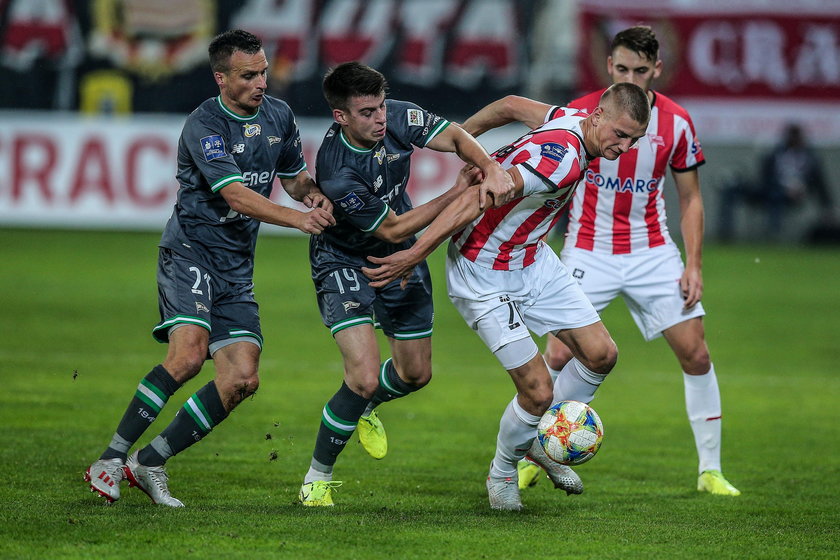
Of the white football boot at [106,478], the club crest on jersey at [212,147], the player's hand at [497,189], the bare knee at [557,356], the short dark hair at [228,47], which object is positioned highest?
the short dark hair at [228,47]

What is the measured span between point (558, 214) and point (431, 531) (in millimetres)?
1996

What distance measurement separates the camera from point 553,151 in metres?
6.39

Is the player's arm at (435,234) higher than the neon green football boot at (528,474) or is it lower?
higher

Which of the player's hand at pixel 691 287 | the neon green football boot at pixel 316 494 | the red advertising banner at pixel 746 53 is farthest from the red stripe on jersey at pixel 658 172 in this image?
the red advertising banner at pixel 746 53

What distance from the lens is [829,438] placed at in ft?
29.1

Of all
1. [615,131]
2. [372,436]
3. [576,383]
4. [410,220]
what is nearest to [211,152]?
[410,220]

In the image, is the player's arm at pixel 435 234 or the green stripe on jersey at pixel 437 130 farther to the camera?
the green stripe on jersey at pixel 437 130

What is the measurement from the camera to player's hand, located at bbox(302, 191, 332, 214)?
639cm

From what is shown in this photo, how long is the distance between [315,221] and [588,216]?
2.20m

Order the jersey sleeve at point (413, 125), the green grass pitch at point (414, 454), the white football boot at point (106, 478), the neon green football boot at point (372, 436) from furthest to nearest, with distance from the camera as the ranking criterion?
the neon green football boot at point (372, 436) < the jersey sleeve at point (413, 125) < the white football boot at point (106, 478) < the green grass pitch at point (414, 454)

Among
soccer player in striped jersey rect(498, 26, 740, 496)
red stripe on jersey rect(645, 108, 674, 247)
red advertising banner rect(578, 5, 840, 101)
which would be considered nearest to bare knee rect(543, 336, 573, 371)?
soccer player in striped jersey rect(498, 26, 740, 496)

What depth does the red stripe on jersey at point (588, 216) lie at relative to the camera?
765 cm

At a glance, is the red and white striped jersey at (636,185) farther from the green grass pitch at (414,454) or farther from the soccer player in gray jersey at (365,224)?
the green grass pitch at (414,454)

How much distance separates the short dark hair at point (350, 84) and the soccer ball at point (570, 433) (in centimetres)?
193
